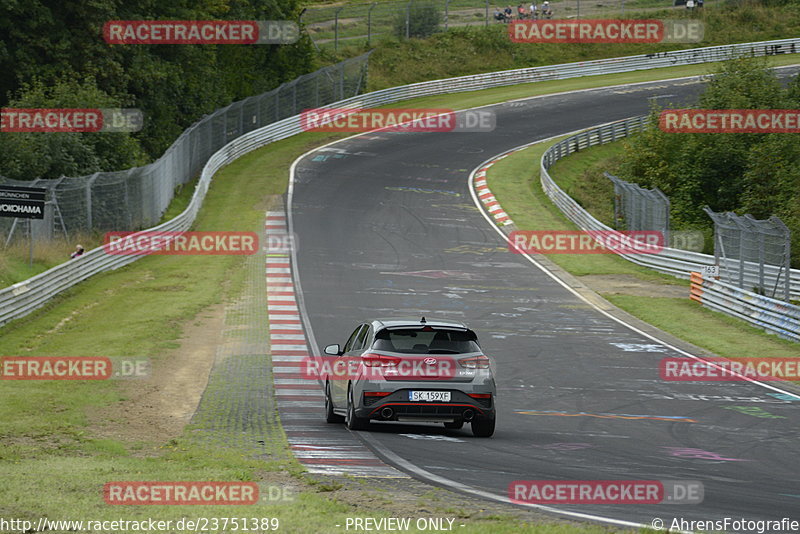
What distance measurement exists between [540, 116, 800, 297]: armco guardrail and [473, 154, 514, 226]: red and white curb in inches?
107

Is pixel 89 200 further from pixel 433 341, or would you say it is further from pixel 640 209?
pixel 433 341

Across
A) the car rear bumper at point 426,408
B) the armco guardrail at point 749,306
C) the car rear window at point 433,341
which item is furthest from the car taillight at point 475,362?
the armco guardrail at point 749,306

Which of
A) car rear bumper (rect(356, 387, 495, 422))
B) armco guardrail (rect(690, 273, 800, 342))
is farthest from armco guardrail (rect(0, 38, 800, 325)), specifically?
armco guardrail (rect(690, 273, 800, 342))

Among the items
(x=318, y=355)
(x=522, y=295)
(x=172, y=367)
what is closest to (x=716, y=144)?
(x=522, y=295)

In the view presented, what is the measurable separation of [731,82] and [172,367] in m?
37.3

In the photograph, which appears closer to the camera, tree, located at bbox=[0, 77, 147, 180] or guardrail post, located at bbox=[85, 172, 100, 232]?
guardrail post, located at bbox=[85, 172, 100, 232]

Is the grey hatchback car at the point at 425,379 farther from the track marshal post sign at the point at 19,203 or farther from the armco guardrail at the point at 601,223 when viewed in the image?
the armco guardrail at the point at 601,223

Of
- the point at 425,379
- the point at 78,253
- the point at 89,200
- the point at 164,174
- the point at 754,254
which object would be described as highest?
the point at 164,174

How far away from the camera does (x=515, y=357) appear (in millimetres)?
20656

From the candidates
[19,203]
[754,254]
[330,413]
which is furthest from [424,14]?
[330,413]

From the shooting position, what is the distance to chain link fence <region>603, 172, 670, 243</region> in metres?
34.8

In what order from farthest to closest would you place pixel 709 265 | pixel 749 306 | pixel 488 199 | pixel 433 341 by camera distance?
pixel 488 199, pixel 709 265, pixel 749 306, pixel 433 341

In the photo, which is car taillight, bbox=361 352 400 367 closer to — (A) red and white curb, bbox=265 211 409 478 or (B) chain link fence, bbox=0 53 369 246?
(A) red and white curb, bbox=265 211 409 478

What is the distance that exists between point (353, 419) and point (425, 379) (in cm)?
122
